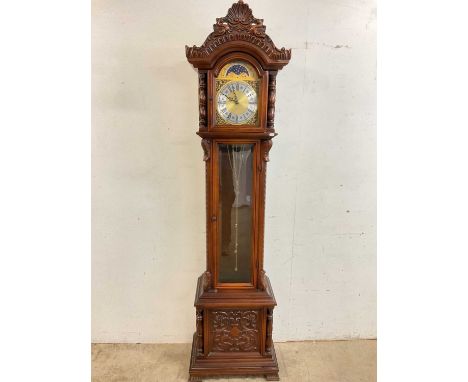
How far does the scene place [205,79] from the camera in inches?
71.6

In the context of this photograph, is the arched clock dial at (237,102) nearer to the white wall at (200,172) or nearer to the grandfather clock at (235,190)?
the grandfather clock at (235,190)

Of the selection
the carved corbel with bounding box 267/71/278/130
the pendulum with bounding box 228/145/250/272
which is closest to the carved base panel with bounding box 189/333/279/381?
the pendulum with bounding box 228/145/250/272

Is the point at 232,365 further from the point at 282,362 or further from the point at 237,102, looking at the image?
the point at 237,102

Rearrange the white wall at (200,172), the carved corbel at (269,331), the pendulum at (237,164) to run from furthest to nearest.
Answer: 1. the white wall at (200,172)
2. the carved corbel at (269,331)
3. the pendulum at (237,164)

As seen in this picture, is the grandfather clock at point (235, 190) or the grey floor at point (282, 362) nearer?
the grandfather clock at point (235, 190)

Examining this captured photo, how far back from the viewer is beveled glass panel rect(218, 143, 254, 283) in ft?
6.28

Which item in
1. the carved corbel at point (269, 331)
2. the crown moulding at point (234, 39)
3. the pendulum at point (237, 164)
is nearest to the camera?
the crown moulding at point (234, 39)

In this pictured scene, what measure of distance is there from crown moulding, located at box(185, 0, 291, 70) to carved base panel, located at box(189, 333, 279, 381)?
5.36 feet

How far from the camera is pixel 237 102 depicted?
1850mm

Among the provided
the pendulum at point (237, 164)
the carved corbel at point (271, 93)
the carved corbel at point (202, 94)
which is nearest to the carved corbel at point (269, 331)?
the pendulum at point (237, 164)

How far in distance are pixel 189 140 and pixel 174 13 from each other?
2.57 ft

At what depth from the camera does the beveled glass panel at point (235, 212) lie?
191cm

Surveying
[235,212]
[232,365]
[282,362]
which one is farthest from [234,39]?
[282,362]

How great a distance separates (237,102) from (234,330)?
1.29 metres
